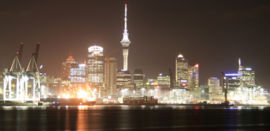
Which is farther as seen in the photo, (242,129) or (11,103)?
(11,103)

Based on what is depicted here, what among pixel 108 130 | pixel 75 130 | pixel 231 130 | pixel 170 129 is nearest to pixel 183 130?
pixel 170 129

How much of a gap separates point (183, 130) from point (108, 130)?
10.8 m

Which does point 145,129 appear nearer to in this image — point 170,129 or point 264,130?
point 170,129

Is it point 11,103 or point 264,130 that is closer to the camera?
point 264,130

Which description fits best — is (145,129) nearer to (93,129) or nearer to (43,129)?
(93,129)

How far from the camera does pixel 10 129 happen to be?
5575 centimetres

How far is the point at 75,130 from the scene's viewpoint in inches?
2157

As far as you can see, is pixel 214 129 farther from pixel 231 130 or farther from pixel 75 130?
pixel 75 130

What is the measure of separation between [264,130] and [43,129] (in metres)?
32.0

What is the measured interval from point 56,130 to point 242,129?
27.1 metres

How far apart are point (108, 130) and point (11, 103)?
155 metres

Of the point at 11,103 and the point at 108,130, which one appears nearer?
the point at 108,130

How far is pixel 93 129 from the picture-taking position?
188ft

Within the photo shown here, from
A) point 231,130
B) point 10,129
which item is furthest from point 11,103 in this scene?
point 231,130
